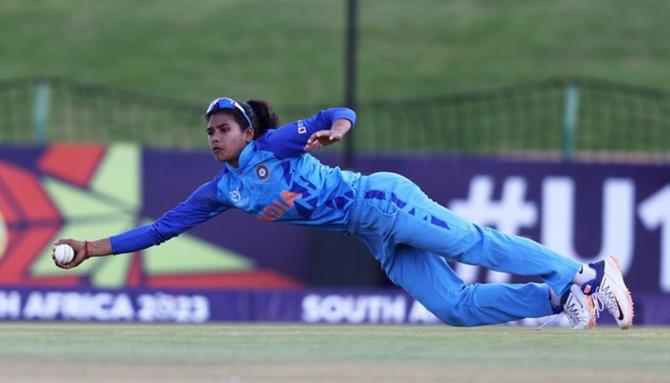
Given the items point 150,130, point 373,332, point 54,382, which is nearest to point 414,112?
point 150,130

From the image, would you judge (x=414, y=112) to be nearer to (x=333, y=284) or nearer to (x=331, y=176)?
(x=333, y=284)

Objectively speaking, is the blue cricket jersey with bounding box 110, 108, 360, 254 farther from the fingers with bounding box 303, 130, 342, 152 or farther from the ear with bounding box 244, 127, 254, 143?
the fingers with bounding box 303, 130, 342, 152

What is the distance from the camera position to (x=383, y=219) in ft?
31.7

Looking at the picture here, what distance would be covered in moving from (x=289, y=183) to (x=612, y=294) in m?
2.09

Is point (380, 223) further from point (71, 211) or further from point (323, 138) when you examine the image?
point (71, 211)

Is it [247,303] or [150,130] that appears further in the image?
[150,130]

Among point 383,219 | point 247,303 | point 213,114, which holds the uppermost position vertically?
point 213,114

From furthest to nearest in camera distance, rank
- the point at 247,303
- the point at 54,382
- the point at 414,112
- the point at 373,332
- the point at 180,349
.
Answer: the point at 414,112
the point at 247,303
the point at 373,332
the point at 180,349
the point at 54,382

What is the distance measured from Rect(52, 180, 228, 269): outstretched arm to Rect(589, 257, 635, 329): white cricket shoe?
7.65 ft

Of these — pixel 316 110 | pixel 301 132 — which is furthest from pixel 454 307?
pixel 316 110

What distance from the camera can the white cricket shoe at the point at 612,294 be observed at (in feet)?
32.3

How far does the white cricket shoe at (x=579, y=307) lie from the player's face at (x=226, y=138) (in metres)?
2.17

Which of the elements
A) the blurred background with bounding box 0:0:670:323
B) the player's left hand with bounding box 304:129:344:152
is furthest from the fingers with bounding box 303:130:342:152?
the blurred background with bounding box 0:0:670:323

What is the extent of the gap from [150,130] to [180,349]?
1254cm
